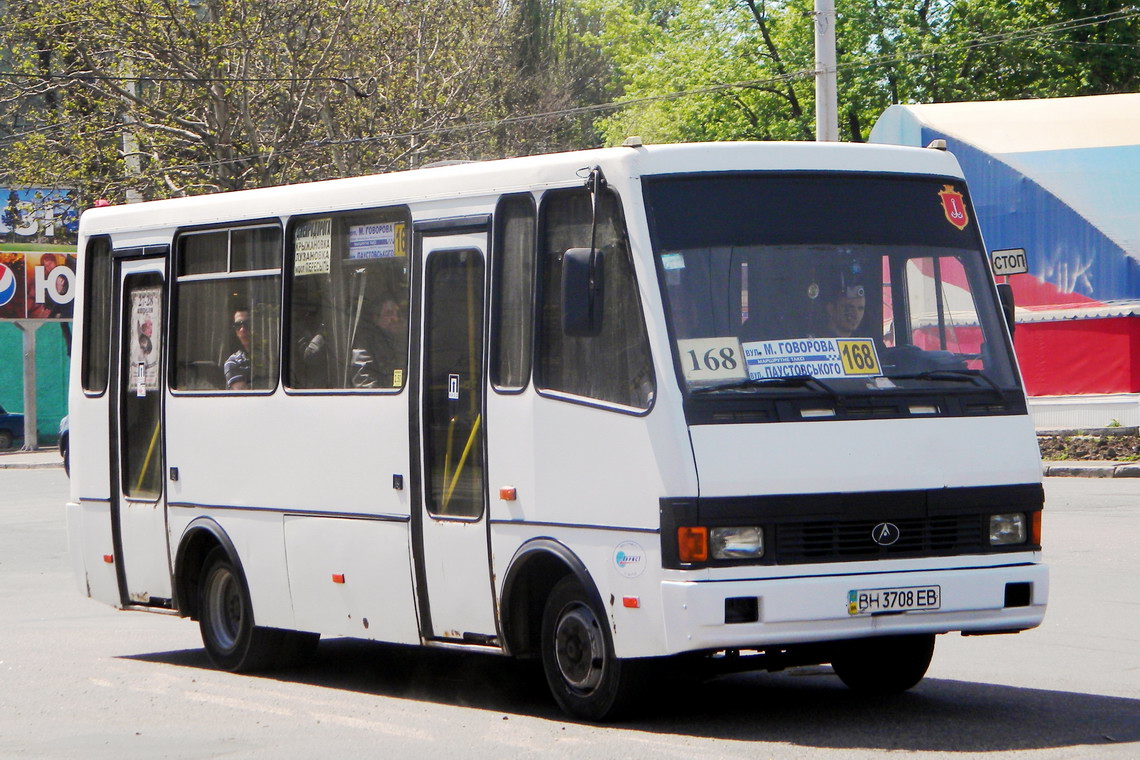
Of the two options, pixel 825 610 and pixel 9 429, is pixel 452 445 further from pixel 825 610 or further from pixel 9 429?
pixel 9 429

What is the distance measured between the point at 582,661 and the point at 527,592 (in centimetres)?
50

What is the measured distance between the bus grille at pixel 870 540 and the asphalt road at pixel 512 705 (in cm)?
75

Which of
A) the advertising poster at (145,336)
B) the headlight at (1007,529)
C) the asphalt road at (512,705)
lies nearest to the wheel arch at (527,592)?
the asphalt road at (512,705)

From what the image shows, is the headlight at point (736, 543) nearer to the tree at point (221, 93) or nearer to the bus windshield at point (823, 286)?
the bus windshield at point (823, 286)

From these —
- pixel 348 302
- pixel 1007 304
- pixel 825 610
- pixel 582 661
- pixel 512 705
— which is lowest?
pixel 512 705

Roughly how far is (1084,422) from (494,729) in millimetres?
23482

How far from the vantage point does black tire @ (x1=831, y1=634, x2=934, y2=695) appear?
818 cm

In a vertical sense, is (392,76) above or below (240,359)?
above

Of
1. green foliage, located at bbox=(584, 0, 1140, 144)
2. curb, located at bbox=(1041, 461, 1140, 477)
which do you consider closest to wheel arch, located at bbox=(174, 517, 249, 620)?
curb, located at bbox=(1041, 461, 1140, 477)

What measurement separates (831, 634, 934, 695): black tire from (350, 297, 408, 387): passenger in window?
259 centimetres

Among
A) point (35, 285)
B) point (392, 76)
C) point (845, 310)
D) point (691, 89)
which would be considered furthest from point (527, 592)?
point (691, 89)

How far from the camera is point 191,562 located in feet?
34.6

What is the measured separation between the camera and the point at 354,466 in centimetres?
909

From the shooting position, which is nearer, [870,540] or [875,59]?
[870,540]
